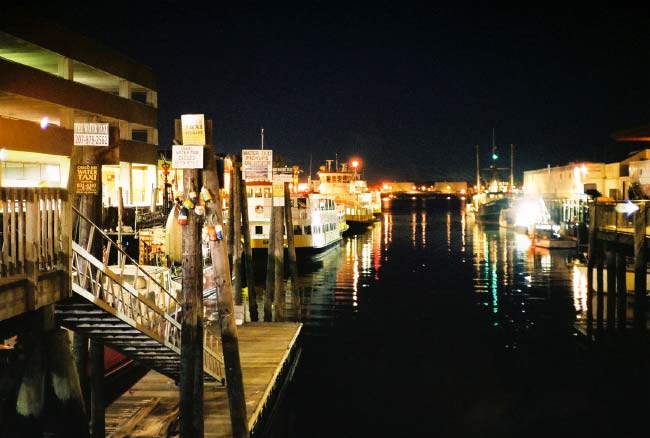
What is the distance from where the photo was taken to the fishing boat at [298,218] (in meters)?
45.3

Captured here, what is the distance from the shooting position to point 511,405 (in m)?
16.2

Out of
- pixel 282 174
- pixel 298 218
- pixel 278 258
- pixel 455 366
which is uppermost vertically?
pixel 282 174

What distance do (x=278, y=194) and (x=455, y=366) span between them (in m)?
8.24

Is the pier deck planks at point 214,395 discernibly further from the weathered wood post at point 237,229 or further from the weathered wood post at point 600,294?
the weathered wood post at point 600,294

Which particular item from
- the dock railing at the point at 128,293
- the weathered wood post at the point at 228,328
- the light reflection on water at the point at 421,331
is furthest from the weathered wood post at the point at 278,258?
the weathered wood post at the point at 228,328

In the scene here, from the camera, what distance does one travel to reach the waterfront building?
109 ft

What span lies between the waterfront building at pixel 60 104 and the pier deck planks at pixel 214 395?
18709 millimetres

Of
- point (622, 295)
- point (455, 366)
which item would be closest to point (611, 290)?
point (622, 295)

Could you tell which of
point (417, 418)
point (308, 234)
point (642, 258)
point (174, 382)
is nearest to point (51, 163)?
point (308, 234)

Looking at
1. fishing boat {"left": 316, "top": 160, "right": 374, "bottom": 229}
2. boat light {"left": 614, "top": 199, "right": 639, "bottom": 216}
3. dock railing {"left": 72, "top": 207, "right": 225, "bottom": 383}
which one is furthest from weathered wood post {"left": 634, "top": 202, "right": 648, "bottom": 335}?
fishing boat {"left": 316, "top": 160, "right": 374, "bottom": 229}

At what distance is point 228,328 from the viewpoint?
11273mm

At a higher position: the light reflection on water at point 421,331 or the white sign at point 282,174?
the white sign at point 282,174

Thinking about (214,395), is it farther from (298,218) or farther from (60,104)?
(298,218)

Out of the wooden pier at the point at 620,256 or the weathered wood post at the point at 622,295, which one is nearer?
the wooden pier at the point at 620,256
